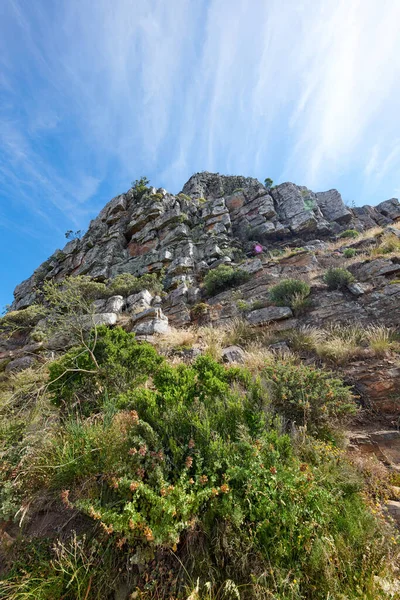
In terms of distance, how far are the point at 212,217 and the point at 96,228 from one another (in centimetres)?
1189

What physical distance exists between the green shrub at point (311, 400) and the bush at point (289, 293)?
4448 millimetres

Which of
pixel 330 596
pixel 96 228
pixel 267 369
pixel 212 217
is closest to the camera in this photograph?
pixel 330 596

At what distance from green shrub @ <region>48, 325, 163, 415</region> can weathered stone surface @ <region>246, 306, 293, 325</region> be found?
396cm

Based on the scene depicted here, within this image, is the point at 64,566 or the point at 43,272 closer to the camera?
A: the point at 64,566

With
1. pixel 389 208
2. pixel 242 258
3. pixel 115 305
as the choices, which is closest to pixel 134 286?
pixel 115 305

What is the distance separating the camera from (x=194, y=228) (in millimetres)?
19344

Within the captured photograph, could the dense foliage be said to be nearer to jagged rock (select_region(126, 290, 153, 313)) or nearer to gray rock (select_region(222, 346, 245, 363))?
gray rock (select_region(222, 346, 245, 363))

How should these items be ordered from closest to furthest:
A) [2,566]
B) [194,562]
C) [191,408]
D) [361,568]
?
1. [361,568]
2. [194,562]
3. [2,566]
4. [191,408]

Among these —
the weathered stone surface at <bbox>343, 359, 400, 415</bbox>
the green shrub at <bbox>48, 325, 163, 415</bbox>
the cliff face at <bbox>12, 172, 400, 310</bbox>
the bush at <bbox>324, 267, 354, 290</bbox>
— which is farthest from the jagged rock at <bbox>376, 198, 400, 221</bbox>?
the green shrub at <bbox>48, 325, 163, 415</bbox>

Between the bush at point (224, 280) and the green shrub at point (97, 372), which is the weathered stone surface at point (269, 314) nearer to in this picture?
the bush at point (224, 280)

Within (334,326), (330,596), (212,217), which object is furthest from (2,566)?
(212,217)

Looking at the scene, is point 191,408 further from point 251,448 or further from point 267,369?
point 267,369

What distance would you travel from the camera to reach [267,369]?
399 centimetres

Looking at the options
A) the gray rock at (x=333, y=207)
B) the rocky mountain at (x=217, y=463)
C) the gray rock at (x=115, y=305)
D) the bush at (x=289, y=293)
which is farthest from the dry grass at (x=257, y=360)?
the gray rock at (x=333, y=207)
